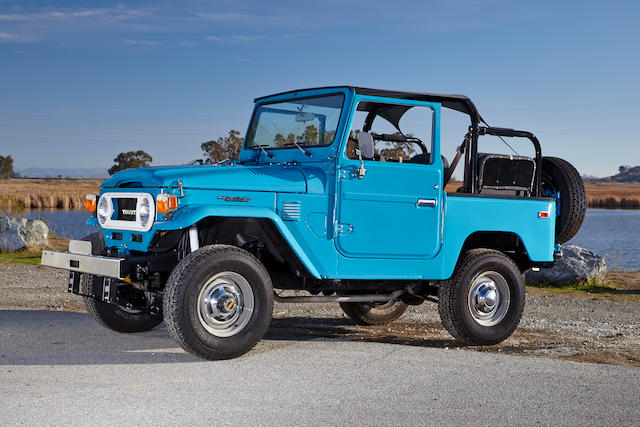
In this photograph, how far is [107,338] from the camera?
8.22 metres

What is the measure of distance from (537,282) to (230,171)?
1228 cm

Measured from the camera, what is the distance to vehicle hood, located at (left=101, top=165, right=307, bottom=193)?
7.02 m

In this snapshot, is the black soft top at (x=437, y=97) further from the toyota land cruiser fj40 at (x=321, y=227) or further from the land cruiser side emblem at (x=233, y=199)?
the land cruiser side emblem at (x=233, y=199)

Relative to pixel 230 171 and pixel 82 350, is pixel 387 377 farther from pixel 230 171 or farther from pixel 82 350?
pixel 82 350

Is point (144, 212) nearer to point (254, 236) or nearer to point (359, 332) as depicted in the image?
point (254, 236)

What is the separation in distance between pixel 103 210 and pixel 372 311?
380 centimetres

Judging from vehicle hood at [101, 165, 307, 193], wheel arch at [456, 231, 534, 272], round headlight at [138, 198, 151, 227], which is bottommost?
wheel arch at [456, 231, 534, 272]

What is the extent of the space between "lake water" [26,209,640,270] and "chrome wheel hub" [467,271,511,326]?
14842mm

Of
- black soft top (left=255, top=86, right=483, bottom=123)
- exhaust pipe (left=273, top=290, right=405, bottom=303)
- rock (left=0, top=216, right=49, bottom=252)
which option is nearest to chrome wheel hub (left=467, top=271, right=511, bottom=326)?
exhaust pipe (left=273, top=290, right=405, bottom=303)

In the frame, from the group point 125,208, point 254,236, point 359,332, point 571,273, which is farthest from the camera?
point 571,273

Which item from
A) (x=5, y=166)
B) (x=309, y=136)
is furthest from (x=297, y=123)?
(x=5, y=166)

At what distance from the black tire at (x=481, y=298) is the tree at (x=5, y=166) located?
391 feet

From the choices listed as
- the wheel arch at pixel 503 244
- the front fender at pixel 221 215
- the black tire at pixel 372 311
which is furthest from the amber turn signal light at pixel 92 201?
the wheel arch at pixel 503 244

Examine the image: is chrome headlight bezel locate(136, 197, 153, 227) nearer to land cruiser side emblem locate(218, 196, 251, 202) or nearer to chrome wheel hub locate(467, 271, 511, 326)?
land cruiser side emblem locate(218, 196, 251, 202)
